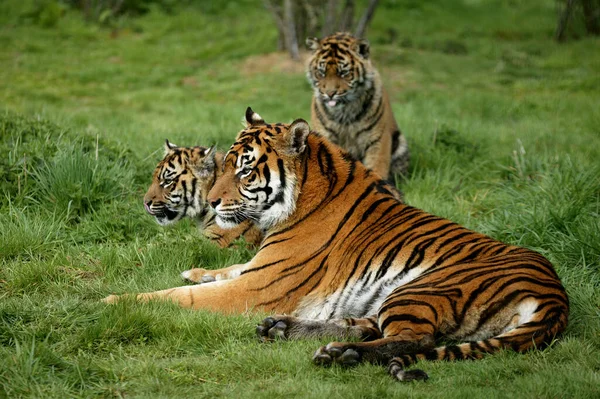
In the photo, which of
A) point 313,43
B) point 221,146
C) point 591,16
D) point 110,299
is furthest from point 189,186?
point 591,16

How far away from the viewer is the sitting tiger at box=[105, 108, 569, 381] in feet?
13.3

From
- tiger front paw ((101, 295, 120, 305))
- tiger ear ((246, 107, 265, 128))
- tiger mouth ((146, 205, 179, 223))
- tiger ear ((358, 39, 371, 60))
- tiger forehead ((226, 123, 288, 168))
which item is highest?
tiger ear ((358, 39, 371, 60))

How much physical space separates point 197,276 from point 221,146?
312 centimetres

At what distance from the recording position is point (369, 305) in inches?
185

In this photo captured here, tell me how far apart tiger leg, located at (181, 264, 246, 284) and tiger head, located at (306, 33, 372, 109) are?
3210mm

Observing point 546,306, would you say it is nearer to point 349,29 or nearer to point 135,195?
point 135,195

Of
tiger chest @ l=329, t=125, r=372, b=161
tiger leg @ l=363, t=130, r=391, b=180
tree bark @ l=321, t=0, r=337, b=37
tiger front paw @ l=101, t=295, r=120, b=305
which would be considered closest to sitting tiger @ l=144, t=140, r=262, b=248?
tiger front paw @ l=101, t=295, r=120, b=305

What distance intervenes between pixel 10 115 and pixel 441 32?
39.6 feet

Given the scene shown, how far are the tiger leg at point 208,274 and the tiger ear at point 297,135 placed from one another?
0.97 metres

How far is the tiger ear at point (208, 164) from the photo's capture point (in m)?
6.05

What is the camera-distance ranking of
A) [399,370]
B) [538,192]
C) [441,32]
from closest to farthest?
[399,370]
[538,192]
[441,32]

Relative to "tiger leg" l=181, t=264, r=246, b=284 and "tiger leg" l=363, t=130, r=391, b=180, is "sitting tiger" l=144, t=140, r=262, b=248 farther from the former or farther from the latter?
"tiger leg" l=363, t=130, r=391, b=180

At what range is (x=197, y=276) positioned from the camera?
17.6 ft

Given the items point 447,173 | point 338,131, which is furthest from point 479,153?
point 338,131
